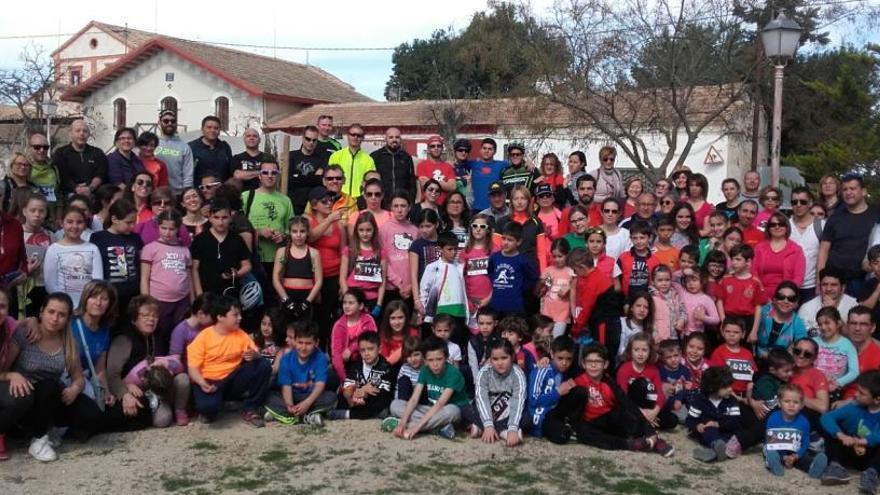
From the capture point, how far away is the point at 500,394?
6.62 m

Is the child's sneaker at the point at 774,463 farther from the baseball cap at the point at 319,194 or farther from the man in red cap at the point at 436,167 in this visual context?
the baseball cap at the point at 319,194

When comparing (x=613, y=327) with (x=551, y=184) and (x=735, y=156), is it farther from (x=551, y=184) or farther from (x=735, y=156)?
(x=735, y=156)

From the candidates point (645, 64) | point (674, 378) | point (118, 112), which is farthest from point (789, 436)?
point (118, 112)

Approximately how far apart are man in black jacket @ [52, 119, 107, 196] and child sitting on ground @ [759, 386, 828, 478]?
249 inches

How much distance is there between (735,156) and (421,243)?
21594mm

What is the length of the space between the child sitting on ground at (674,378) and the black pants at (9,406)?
4.69 meters

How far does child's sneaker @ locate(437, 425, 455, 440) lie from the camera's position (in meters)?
6.57

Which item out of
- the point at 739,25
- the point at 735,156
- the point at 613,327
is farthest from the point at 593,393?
the point at 735,156

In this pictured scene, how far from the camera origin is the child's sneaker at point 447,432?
6.57 m

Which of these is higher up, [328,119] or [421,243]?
[328,119]

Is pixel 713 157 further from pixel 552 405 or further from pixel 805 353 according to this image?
pixel 552 405

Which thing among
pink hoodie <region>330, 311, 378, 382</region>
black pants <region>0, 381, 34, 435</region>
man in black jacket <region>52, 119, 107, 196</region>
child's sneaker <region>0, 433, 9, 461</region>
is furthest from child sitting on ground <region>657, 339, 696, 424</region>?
man in black jacket <region>52, 119, 107, 196</region>

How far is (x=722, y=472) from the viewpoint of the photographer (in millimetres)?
6031

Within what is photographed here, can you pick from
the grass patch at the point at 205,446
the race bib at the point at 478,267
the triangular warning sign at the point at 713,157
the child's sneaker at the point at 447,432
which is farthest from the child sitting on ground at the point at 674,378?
the triangular warning sign at the point at 713,157
